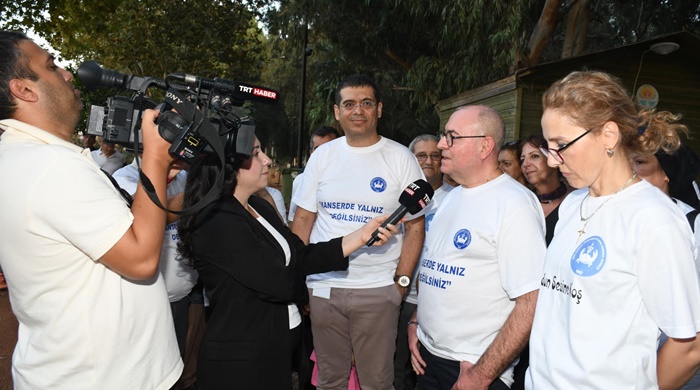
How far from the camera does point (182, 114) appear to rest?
1.88 meters

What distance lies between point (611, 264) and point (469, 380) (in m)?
1.06

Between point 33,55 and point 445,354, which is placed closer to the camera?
point 33,55

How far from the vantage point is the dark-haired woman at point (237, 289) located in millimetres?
2592

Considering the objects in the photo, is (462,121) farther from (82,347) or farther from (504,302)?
(82,347)

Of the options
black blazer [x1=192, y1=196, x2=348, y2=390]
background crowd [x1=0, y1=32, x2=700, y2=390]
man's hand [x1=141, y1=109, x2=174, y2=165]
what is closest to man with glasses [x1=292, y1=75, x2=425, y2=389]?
background crowd [x1=0, y1=32, x2=700, y2=390]

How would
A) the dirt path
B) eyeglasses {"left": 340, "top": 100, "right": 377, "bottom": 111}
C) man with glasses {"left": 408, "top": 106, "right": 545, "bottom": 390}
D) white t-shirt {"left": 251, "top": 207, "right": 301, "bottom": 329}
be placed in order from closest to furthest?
man with glasses {"left": 408, "top": 106, "right": 545, "bottom": 390}, white t-shirt {"left": 251, "top": 207, "right": 301, "bottom": 329}, eyeglasses {"left": 340, "top": 100, "right": 377, "bottom": 111}, the dirt path

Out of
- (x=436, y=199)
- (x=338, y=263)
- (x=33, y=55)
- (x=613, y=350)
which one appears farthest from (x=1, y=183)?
(x=436, y=199)

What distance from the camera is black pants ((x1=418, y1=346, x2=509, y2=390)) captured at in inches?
106

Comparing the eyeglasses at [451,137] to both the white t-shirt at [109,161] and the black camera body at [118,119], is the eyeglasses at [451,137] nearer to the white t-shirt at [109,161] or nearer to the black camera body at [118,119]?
the black camera body at [118,119]

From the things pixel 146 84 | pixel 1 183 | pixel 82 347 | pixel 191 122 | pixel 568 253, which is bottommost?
pixel 82 347

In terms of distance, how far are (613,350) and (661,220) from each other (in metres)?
0.47

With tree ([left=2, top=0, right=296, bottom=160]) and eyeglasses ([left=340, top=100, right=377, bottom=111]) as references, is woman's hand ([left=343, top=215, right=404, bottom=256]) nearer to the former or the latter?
eyeglasses ([left=340, top=100, right=377, bottom=111])

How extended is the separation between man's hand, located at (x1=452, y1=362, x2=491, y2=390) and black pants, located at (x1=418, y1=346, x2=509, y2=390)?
7 centimetres

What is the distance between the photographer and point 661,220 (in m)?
1.72
